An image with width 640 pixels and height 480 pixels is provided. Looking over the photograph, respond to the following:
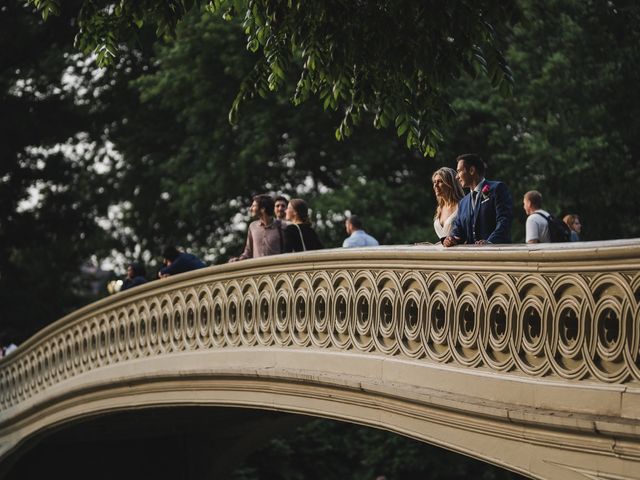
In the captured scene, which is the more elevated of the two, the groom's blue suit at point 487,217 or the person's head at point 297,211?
the person's head at point 297,211

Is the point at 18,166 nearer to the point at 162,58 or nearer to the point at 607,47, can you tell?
the point at 162,58

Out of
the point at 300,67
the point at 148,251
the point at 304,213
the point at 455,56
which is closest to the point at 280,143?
the point at 300,67

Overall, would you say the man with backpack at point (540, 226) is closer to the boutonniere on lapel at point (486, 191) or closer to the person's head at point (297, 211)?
the boutonniere on lapel at point (486, 191)

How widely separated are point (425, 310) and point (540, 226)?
6.43 ft

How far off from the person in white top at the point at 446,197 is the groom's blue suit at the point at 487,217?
0.71 feet

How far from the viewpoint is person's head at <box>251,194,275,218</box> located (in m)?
12.4

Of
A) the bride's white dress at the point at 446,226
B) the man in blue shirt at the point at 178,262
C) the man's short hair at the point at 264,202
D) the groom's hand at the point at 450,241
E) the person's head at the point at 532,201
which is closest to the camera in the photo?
the groom's hand at the point at 450,241

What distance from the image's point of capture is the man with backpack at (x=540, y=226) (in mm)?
10922

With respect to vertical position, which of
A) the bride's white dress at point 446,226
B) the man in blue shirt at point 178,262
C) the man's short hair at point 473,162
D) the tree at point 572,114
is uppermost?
the tree at point 572,114

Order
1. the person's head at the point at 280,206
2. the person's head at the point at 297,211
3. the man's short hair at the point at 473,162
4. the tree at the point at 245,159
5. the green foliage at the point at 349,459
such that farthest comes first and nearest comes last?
the green foliage at the point at 349,459 < the tree at the point at 245,159 < the person's head at the point at 280,206 < the person's head at the point at 297,211 < the man's short hair at the point at 473,162

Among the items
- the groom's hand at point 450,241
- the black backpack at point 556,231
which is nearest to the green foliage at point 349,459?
the black backpack at point 556,231

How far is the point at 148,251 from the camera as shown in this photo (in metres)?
29.5

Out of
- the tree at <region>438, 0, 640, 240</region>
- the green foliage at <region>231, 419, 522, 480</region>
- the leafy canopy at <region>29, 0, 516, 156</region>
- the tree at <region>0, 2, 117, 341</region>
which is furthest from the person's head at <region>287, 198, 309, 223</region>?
the tree at <region>0, 2, 117, 341</region>

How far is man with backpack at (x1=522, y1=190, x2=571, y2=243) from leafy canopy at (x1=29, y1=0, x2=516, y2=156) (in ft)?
3.62
